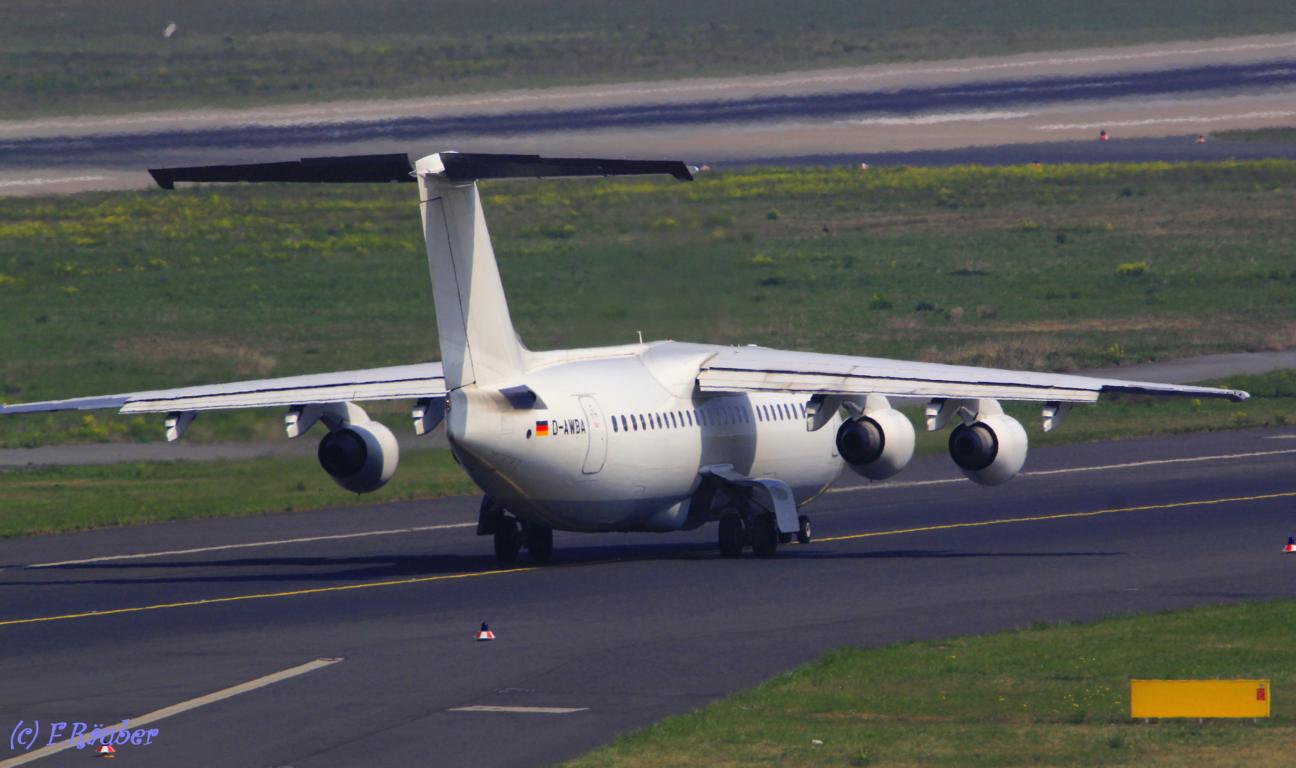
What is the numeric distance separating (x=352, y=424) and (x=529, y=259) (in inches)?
1452

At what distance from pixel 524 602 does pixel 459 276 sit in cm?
485

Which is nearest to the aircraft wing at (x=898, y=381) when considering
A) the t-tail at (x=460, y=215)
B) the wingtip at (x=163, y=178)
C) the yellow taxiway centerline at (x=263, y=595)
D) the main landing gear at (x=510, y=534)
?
the main landing gear at (x=510, y=534)

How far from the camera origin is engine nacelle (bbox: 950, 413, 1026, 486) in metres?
34.4

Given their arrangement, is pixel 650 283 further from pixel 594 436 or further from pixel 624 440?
pixel 594 436

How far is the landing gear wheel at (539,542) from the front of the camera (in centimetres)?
3553

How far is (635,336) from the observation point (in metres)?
38.2

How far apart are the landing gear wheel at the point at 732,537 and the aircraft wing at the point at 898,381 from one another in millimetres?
2367

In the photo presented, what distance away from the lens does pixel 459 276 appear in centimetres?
3056

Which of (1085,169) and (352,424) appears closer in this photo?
(352,424)

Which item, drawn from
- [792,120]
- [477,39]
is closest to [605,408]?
[792,120]

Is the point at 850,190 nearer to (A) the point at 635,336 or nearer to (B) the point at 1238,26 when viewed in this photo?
(B) the point at 1238,26

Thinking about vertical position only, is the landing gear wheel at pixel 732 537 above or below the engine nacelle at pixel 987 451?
below

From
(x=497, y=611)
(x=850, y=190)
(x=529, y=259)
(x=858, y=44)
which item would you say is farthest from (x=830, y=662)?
(x=858, y=44)

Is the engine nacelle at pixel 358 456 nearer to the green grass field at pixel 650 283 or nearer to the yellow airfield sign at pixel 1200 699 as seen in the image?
the green grass field at pixel 650 283
